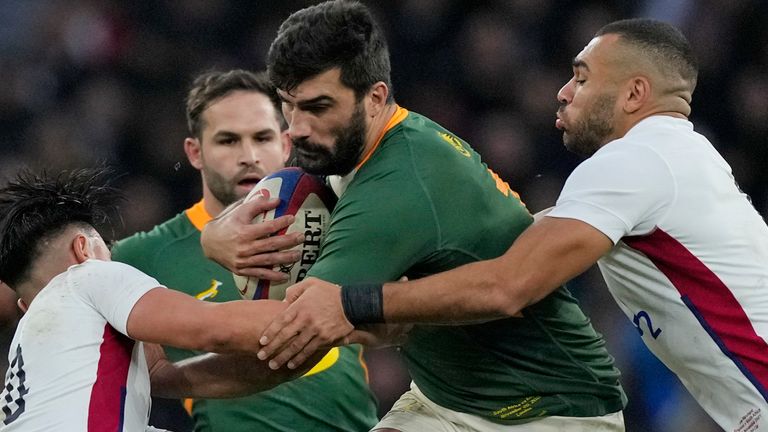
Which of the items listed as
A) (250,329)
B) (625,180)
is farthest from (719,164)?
(250,329)

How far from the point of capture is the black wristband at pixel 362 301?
11.2 ft

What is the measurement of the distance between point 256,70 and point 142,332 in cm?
453

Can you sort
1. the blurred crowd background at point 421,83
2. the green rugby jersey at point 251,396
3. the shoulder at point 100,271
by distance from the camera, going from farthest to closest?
the blurred crowd background at point 421,83
the green rugby jersey at point 251,396
the shoulder at point 100,271

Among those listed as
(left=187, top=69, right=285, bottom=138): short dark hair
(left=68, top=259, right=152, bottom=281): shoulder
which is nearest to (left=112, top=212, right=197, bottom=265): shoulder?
(left=187, top=69, right=285, bottom=138): short dark hair

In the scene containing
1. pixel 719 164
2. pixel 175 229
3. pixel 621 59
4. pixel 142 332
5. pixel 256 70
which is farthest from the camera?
pixel 256 70

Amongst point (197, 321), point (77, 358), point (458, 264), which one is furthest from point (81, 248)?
point (458, 264)

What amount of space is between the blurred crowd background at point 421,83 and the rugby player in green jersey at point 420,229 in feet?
11.1

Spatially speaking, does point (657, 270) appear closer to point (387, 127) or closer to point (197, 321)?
point (387, 127)

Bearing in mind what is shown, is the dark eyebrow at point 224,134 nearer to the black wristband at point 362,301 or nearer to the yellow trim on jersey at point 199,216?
the yellow trim on jersey at point 199,216

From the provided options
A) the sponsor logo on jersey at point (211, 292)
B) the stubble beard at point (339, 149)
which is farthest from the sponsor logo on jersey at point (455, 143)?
the sponsor logo on jersey at point (211, 292)

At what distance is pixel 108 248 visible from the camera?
13.2 feet

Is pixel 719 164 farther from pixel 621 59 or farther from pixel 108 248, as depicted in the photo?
pixel 108 248

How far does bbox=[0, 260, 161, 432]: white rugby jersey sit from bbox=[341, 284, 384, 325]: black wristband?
662 millimetres

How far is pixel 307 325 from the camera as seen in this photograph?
3.47m
